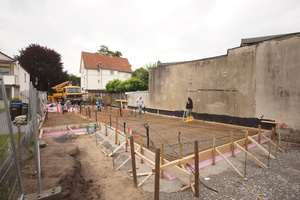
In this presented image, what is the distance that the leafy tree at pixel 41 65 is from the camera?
89.7ft

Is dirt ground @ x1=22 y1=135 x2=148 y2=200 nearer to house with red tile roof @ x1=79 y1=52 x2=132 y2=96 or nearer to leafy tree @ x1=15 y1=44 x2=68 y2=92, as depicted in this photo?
house with red tile roof @ x1=79 y1=52 x2=132 y2=96

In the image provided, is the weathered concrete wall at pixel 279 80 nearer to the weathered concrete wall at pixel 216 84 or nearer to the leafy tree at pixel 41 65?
the weathered concrete wall at pixel 216 84

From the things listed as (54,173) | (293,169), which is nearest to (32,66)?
(54,173)

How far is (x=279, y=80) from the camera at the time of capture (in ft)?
22.3

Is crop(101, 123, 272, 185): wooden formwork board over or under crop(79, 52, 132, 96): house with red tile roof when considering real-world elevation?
under

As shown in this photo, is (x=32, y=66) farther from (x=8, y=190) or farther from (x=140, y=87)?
(x=8, y=190)

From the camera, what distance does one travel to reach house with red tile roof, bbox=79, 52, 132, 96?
31297 mm

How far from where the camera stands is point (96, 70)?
1264 inches

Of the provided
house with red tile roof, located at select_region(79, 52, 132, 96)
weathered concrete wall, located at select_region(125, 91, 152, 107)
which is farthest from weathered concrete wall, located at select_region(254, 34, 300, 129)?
house with red tile roof, located at select_region(79, 52, 132, 96)

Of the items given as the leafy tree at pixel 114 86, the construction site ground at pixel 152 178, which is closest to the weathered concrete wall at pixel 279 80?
the construction site ground at pixel 152 178

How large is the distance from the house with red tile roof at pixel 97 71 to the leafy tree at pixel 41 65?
4.55 m

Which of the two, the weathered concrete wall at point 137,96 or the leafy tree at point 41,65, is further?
the leafy tree at point 41,65

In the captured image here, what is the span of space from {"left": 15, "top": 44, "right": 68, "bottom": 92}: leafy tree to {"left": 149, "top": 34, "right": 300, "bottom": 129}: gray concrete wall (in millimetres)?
26424

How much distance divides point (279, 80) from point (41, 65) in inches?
1320
